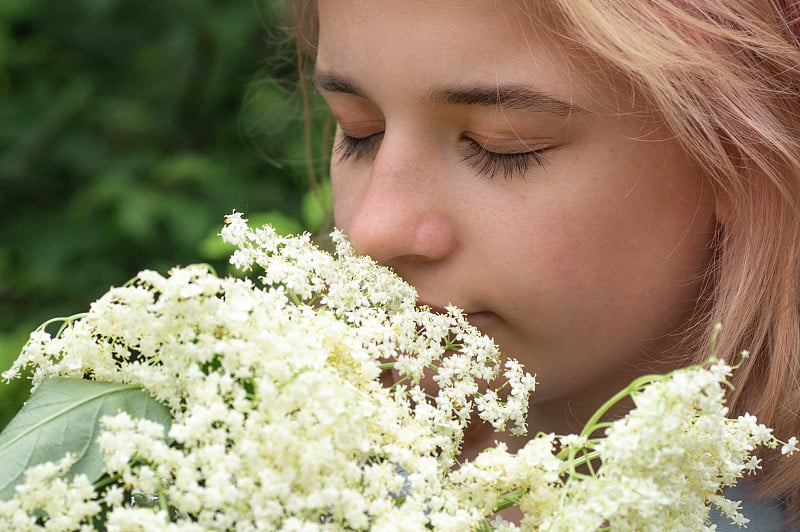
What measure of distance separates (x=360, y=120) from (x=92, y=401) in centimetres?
51

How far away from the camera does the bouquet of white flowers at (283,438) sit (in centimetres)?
56

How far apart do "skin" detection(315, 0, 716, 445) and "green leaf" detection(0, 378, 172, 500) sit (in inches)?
13.9

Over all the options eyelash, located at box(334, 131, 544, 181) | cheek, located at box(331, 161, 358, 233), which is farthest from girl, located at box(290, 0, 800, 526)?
cheek, located at box(331, 161, 358, 233)

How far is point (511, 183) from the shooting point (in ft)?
3.14

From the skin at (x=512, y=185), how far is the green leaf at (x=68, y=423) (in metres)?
0.35

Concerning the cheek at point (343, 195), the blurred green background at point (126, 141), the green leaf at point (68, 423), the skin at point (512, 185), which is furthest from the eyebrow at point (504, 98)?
the blurred green background at point (126, 141)

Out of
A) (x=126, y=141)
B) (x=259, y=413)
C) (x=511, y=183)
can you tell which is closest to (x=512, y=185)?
(x=511, y=183)

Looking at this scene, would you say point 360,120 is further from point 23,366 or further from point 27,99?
point 27,99

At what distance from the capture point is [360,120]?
1.07 metres

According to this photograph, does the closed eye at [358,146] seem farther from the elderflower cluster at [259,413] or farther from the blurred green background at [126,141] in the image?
the blurred green background at [126,141]

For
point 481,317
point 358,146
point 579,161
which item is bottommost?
point 481,317

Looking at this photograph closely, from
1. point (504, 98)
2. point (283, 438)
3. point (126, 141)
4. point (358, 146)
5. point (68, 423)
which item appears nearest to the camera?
point (283, 438)

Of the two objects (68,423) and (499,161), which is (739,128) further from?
(68,423)

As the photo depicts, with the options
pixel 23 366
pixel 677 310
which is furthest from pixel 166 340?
pixel 677 310
